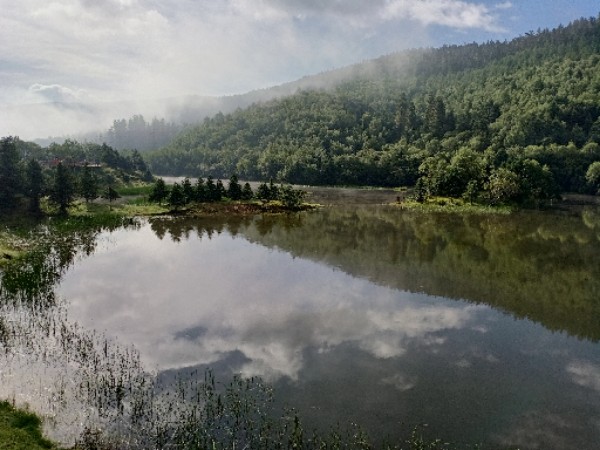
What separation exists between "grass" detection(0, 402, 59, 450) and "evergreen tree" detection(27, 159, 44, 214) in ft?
254

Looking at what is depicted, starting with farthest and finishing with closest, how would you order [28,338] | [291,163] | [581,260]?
[291,163] < [581,260] < [28,338]

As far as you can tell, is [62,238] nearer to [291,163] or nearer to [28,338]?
[28,338]

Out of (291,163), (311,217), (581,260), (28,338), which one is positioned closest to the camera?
(28,338)

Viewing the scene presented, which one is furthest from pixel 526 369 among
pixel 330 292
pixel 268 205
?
pixel 268 205

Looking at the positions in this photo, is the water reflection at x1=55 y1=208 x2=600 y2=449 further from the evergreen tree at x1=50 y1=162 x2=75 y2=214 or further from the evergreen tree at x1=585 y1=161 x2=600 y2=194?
the evergreen tree at x1=585 y1=161 x2=600 y2=194

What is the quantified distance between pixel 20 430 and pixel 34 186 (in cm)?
8167

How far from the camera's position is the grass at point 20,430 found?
57.9 ft

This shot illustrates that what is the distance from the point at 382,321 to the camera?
33.1 meters

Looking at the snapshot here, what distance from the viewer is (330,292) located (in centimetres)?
4009

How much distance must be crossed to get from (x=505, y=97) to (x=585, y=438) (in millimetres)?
186460

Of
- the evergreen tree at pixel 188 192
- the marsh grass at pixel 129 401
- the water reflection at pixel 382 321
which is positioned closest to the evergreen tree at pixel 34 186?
the evergreen tree at pixel 188 192

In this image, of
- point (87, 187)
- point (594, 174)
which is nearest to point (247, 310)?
point (87, 187)


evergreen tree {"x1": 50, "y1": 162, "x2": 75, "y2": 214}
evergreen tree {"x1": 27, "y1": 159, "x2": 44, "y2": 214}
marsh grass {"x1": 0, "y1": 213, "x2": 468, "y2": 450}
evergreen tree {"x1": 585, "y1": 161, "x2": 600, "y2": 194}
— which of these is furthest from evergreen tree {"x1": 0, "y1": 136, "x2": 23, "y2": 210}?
evergreen tree {"x1": 585, "y1": 161, "x2": 600, "y2": 194}

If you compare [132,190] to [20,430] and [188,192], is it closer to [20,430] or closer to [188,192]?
[188,192]
